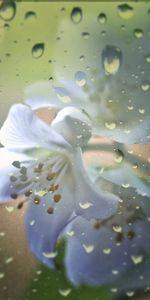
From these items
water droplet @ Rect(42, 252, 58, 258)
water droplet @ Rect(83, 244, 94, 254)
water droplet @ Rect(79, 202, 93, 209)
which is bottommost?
water droplet @ Rect(42, 252, 58, 258)

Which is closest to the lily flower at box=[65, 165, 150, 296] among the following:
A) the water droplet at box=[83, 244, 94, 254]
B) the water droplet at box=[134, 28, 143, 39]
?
→ the water droplet at box=[83, 244, 94, 254]

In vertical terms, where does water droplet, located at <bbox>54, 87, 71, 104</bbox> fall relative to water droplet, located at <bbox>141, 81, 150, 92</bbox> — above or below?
below

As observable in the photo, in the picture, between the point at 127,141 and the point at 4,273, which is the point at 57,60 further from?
the point at 4,273

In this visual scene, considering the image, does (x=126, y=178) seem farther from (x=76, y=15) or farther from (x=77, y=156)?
(x=76, y=15)

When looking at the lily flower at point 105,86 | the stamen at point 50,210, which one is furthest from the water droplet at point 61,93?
the stamen at point 50,210

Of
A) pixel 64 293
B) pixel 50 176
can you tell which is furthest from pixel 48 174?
pixel 64 293

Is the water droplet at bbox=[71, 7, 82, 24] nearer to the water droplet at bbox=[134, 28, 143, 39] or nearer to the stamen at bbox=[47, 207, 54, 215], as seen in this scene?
the water droplet at bbox=[134, 28, 143, 39]

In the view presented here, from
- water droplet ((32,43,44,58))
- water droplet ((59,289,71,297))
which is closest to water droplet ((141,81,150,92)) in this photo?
water droplet ((32,43,44,58))

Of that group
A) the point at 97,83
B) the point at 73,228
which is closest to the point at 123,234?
the point at 73,228
